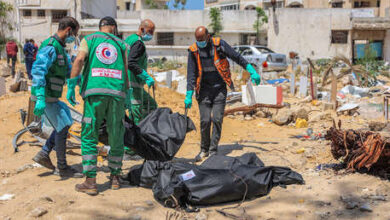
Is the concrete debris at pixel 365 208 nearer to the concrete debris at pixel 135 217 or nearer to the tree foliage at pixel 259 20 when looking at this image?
the concrete debris at pixel 135 217

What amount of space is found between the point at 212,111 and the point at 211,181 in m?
1.89

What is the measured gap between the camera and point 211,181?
343cm

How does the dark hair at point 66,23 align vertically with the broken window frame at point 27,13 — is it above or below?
below

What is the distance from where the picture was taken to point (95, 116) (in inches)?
140

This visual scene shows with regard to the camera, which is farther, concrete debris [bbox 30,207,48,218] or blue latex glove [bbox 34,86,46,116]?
blue latex glove [bbox 34,86,46,116]

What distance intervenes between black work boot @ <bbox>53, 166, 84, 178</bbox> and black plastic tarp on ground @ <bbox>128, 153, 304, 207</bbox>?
0.69 metres

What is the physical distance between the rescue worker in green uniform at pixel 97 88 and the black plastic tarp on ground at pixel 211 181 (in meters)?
0.57

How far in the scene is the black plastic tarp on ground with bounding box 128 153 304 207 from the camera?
3.37 meters

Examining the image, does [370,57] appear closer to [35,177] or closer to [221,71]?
[221,71]

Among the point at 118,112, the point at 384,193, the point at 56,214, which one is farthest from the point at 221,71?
the point at 56,214

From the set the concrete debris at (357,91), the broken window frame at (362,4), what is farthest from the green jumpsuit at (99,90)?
the broken window frame at (362,4)

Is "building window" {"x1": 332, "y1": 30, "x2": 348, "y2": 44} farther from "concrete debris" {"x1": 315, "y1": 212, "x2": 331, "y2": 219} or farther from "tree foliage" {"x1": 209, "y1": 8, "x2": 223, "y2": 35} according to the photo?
"concrete debris" {"x1": 315, "y1": 212, "x2": 331, "y2": 219}

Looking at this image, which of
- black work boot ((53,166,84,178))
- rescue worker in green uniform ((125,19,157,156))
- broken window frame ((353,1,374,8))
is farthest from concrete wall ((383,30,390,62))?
black work boot ((53,166,84,178))

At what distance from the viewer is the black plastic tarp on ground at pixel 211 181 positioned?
337 centimetres
